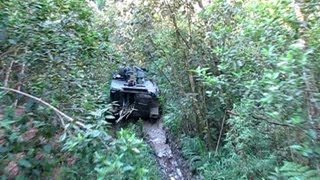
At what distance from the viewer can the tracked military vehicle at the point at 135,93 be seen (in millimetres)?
10078

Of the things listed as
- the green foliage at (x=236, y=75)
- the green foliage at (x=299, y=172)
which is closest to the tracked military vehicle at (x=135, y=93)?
the green foliage at (x=236, y=75)

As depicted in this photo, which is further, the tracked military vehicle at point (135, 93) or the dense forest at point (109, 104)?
A: the tracked military vehicle at point (135, 93)

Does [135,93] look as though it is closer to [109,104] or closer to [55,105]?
[109,104]

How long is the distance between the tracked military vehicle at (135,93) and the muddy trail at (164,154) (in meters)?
0.38

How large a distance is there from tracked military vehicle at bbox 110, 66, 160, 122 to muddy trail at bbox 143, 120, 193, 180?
378 mm

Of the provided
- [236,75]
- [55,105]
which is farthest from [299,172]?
[55,105]

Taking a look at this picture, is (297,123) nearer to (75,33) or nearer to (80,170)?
(80,170)

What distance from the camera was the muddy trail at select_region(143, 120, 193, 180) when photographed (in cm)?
→ 812

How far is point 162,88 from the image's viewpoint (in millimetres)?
9609

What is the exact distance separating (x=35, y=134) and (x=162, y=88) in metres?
7.12

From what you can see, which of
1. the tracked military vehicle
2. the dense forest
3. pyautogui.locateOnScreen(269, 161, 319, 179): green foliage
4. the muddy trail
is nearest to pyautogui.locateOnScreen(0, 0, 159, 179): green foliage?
the dense forest

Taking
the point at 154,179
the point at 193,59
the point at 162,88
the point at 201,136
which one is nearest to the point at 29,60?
the point at 154,179

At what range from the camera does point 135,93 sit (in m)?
10.3

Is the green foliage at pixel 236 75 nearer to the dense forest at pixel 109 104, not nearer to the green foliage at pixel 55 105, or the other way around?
the dense forest at pixel 109 104
